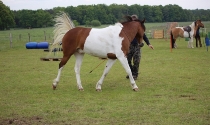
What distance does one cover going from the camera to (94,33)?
29.7ft

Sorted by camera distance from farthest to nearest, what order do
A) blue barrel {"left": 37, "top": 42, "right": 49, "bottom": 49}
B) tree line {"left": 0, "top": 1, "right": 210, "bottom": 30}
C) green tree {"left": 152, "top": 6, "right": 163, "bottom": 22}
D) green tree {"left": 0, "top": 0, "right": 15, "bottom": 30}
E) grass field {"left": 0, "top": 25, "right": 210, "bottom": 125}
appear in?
tree line {"left": 0, "top": 1, "right": 210, "bottom": 30} < green tree {"left": 152, "top": 6, "right": 163, "bottom": 22} < green tree {"left": 0, "top": 0, "right": 15, "bottom": 30} < blue barrel {"left": 37, "top": 42, "right": 49, "bottom": 49} < grass field {"left": 0, "top": 25, "right": 210, "bottom": 125}

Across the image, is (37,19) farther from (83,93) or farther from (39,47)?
(83,93)

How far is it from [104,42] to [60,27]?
1.60 m

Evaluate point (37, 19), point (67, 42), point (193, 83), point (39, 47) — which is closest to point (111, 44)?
point (67, 42)

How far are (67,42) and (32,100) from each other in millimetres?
2087

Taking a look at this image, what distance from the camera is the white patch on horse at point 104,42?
8.83m

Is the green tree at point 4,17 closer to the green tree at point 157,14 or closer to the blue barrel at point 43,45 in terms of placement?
the green tree at point 157,14

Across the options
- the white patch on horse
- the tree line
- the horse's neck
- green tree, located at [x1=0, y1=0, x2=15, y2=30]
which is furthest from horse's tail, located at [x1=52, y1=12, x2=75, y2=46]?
the tree line

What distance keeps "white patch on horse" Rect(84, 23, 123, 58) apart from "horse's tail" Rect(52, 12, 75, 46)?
3.10 feet

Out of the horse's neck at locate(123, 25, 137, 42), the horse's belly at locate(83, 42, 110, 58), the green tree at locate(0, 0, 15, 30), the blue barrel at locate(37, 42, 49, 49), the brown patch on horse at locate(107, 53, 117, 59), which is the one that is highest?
the green tree at locate(0, 0, 15, 30)

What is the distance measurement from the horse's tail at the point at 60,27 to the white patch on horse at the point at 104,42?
0.95 m

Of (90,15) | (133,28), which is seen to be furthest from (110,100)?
(90,15)

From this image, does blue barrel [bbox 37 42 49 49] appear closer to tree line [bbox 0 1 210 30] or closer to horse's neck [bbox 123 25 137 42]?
horse's neck [bbox 123 25 137 42]

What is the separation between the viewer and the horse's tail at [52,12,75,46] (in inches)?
375
